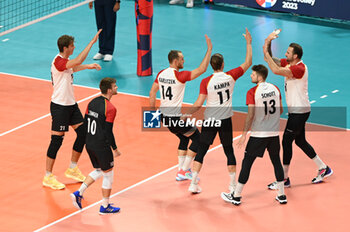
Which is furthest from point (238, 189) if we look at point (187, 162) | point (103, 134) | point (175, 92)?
point (103, 134)

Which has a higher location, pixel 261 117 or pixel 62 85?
pixel 62 85

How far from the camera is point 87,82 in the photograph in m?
18.1

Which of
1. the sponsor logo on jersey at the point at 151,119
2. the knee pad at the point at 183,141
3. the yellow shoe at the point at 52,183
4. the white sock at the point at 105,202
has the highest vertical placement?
the knee pad at the point at 183,141

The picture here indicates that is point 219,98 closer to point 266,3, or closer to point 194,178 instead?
point 194,178

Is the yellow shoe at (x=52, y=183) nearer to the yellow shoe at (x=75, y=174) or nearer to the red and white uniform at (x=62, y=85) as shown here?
the yellow shoe at (x=75, y=174)

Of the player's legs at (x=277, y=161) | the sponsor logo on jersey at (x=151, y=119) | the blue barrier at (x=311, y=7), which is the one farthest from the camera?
the blue barrier at (x=311, y=7)

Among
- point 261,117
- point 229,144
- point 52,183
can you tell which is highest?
point 261,117

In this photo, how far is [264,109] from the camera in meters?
11.2

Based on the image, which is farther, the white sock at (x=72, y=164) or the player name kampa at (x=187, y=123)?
the white sock at (x=72, y=164)

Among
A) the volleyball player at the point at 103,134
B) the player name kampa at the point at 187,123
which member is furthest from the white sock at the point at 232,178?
the volleyball player at the point at 103,134

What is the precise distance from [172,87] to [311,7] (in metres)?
12.5

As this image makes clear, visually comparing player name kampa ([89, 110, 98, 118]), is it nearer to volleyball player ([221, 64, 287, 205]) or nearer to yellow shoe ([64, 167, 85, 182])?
yellow shoe ([64, 167, 85, 182])

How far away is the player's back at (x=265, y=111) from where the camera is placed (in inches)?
443

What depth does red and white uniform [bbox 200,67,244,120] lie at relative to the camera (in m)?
11.6
